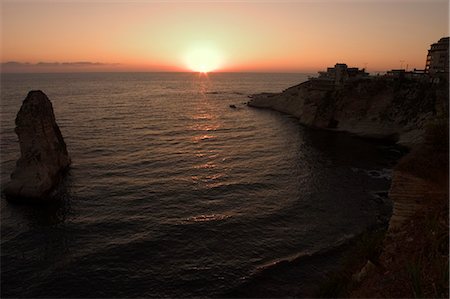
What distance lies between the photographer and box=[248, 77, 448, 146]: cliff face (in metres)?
60.4

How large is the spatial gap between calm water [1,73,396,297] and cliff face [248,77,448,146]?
891 centimetres

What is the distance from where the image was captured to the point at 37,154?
3716cm

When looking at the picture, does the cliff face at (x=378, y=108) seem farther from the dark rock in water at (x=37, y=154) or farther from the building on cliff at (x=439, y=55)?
the dark rock in water at (x=37, y=154)

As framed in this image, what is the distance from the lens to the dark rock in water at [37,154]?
115 ft

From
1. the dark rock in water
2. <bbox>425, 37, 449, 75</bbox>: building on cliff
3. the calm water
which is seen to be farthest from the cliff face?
the dark rock in water

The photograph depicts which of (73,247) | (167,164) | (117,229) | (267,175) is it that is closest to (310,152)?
(267,175)

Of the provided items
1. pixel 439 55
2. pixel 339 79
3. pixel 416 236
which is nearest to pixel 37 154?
pixel 416 236

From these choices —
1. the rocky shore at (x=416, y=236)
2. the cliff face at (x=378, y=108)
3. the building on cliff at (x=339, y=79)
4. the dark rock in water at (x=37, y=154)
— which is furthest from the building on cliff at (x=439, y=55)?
the dark rock in water at (x=37, y=154)

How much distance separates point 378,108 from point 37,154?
6458 centimetres

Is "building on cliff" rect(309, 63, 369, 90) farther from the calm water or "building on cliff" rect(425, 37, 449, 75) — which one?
the calm water

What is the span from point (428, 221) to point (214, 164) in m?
33.6

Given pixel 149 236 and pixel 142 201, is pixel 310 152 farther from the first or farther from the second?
pixel 149 236

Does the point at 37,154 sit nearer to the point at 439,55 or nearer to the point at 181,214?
the point at 181,214

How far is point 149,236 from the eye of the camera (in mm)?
27781
